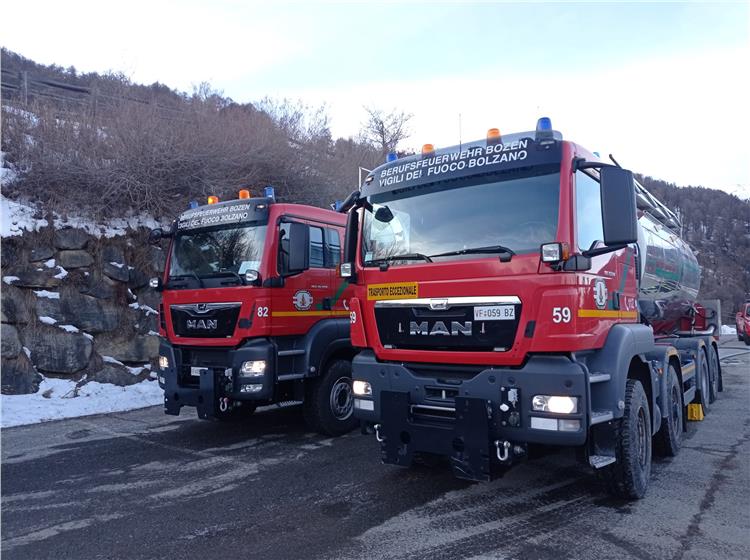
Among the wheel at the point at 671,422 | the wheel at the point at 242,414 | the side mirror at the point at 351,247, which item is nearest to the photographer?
the side mirror at the point at 351,247

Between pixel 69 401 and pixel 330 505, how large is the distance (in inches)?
251

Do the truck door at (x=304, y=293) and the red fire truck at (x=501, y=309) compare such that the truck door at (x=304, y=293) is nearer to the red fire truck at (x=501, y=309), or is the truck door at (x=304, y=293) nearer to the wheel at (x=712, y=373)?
the red fire truck at (x=501, y=309)

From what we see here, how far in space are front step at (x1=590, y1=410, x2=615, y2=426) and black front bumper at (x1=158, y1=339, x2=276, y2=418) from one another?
3635 millimetres

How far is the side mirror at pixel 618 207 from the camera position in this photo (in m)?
4.21

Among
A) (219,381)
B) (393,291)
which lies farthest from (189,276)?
(393,291)

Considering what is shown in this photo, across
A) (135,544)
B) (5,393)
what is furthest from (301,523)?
(5,393)

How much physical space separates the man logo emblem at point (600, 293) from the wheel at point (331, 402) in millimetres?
3434

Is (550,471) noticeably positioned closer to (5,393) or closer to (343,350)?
(343,350)

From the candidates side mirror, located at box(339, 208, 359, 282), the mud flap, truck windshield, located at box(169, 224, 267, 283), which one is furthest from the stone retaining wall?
side mirror, located at box(339, 208, 359, 282)

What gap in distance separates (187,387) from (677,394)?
5.73 m

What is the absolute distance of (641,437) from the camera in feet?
16.3

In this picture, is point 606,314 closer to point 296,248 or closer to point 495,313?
point 495,313

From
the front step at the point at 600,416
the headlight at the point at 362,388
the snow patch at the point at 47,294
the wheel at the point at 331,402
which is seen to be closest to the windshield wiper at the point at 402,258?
the headlight at the point at 362,388

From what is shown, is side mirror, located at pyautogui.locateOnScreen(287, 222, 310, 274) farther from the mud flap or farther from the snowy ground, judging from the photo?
the snowy ground
